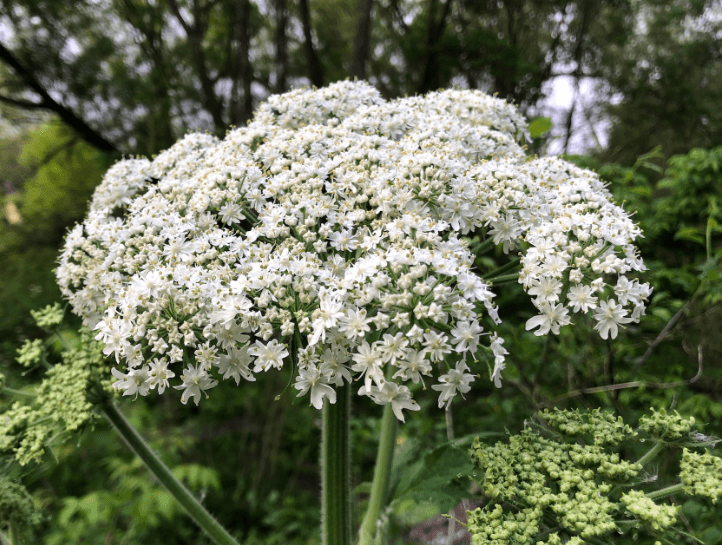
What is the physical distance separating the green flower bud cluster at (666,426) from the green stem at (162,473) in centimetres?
194

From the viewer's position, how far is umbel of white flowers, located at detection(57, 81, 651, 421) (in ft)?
4.88

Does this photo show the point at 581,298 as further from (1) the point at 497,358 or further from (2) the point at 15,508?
(2) the point at 15,508

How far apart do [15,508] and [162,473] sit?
62 centimetres

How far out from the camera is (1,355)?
19.8ft

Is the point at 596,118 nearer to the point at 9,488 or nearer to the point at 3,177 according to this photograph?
the point at 9,488

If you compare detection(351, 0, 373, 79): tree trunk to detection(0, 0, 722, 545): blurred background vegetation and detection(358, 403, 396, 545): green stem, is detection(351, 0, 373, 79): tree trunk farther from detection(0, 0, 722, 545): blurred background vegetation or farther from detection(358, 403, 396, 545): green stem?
detection(358, 403, 396, 545): green stem

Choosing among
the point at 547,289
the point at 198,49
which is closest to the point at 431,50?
the point at 198,49

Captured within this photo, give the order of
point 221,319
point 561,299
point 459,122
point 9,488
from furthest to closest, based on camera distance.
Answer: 1. point 459,122
2. point 9,488
3. point 561,299
4. point 221,319

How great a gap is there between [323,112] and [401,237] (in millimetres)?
1383

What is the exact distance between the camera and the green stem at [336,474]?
6.81 ft

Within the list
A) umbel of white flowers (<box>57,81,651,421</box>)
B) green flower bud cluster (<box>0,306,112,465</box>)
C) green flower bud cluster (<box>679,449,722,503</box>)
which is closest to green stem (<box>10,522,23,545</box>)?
green flower bud cluster (<box>0,306,112,465</box>)

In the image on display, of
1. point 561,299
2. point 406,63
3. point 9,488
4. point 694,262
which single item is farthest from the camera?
point 406,63

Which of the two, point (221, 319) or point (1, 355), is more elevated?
point (1, 355)

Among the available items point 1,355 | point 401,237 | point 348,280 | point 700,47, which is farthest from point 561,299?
point 700,47
